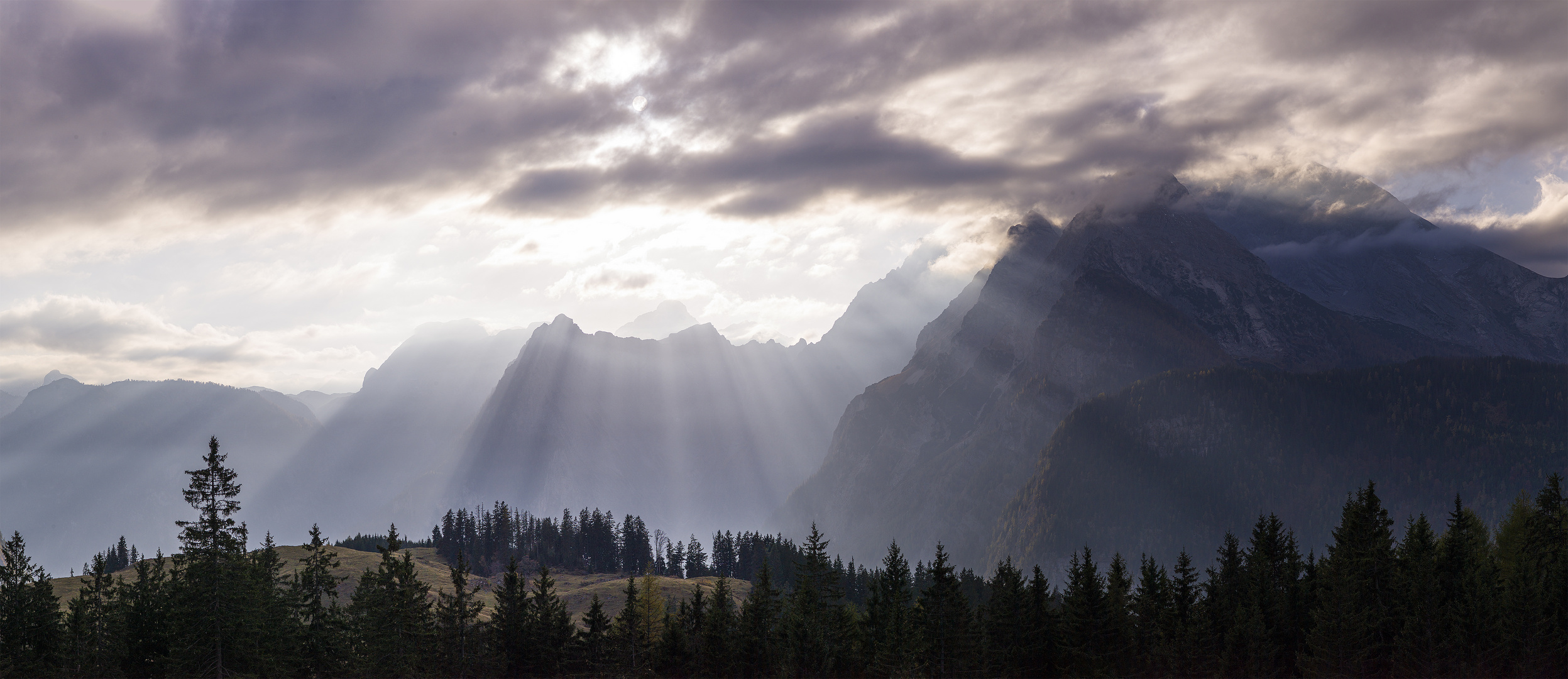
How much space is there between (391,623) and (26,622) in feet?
92.7

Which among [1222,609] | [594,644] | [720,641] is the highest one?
[594,644]

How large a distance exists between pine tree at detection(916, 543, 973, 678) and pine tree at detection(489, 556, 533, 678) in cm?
4008

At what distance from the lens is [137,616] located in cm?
7719

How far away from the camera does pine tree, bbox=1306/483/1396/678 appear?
7906 cm

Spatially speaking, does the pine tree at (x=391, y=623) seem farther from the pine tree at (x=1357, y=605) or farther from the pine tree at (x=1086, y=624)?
the pine tree at (x=1357, y=605)

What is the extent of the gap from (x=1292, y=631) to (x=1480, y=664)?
14.6 meters

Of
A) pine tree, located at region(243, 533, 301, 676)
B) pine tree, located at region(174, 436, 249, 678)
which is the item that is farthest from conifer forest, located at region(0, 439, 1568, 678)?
pine tree, located at region(243, 533, 301, 676)

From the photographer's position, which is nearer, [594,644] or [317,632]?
[317,632]

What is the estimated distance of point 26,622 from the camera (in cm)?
7981

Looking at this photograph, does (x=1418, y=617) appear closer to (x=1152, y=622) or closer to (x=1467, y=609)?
(x=1467, y=609)

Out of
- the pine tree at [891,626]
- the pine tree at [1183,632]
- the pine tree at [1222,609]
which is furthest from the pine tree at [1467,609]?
the pine tree at [891,626]

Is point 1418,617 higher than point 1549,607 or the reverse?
the reverse

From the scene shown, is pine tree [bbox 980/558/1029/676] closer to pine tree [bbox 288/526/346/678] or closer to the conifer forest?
the conifer forest

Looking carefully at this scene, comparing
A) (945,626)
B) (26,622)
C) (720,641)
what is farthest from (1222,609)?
(26,622)
